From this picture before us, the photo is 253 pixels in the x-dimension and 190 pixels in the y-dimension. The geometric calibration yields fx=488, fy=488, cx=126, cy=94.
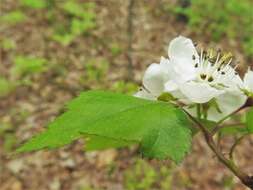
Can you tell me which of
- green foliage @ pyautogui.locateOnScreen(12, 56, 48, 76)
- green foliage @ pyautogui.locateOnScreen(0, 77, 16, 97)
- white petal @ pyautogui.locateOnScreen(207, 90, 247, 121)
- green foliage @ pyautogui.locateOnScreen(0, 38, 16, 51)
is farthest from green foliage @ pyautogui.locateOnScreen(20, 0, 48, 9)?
white petal @ pyautogui.locateOnScreen(207, 90, 247, 121)

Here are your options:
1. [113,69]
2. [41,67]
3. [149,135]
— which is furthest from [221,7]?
[149,135]

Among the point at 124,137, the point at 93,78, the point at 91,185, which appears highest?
the point at 124,137

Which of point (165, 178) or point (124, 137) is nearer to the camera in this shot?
point (124, 137)

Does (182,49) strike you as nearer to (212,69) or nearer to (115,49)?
(212,69)

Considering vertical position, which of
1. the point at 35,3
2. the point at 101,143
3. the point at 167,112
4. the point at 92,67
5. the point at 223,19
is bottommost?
the point at 92,67

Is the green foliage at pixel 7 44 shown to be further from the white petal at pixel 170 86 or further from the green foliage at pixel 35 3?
the white petal at pixel 170 86

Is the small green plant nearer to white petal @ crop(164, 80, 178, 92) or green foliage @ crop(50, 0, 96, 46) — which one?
white petal @ crop(164, 80, 178, 92)

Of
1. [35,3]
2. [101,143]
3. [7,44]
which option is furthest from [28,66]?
[101,143]

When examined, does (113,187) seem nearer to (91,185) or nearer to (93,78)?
(91,185)
